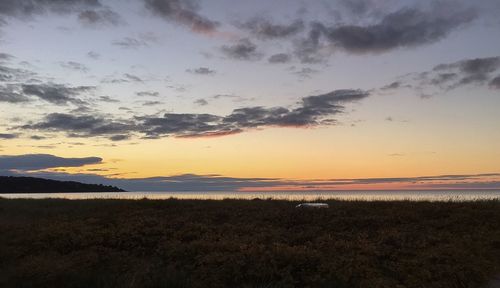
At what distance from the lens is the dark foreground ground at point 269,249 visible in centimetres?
1394

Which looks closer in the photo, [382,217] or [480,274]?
[480,274]

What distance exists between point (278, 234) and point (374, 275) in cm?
677

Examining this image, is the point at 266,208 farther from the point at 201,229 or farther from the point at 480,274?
the point at 480,274

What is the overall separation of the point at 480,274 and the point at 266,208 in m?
16.8

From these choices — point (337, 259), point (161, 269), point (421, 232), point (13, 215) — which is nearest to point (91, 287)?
point (161, 269)

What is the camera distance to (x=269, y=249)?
16547 millimetres

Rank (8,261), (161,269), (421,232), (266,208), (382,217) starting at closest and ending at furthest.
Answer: (161,269) < (8,261) < (421,232) < (382,217) < (266,208)

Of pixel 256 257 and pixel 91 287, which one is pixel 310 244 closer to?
pixel 256 257

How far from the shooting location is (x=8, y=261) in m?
17.0

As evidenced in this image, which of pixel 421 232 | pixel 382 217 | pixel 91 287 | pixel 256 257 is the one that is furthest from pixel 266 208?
pixel 91 287

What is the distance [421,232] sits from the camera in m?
20.0

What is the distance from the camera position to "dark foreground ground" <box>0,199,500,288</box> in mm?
13938

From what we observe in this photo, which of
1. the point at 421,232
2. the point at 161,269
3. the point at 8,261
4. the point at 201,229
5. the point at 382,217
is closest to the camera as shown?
the point at 161,269

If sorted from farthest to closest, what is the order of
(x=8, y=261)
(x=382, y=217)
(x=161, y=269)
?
(x=382, y=217)
(x=8, y=261)
(x=161, y=269)
